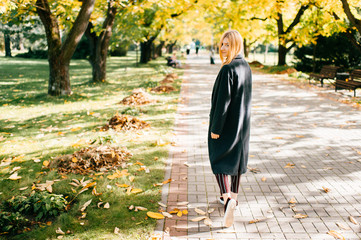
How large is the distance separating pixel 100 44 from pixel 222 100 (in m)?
13.1

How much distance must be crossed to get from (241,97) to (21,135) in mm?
5676

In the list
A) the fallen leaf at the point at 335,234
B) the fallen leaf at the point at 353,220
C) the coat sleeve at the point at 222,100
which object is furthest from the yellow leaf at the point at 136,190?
the fallen leaf at the point at 353,220

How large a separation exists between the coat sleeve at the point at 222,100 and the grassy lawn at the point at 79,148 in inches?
53.6

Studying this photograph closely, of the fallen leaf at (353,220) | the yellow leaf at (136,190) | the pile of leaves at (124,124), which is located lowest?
the fallen leaf at (353,220)

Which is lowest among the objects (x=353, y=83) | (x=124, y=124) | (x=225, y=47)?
(x=124, y=124)

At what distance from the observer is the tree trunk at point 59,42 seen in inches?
407

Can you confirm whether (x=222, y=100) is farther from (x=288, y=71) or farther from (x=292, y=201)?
(x=288, y=71)

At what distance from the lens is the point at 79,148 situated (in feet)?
19.0

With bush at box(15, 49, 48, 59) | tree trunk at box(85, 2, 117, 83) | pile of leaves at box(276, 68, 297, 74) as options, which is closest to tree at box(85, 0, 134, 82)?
tree trunk at box(85, 2, 117, 83)

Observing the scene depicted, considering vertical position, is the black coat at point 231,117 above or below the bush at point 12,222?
above

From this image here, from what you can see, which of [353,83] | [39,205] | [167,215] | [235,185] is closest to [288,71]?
[353,83]

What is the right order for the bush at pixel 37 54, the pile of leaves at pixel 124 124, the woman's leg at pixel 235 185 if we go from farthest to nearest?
1. the bush at pixel 37 54
2. the pile of leaves at pixel 124 124
3. the woman's leg at pixel 235 185

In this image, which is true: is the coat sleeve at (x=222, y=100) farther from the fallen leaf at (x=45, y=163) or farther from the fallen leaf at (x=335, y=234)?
the fallen leaf at (x=45, y=163)

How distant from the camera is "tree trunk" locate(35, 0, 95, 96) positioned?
10.3m
